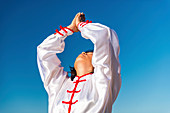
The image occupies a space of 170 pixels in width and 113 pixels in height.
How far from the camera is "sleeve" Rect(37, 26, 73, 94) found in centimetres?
128

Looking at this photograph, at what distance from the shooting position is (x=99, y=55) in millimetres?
1049

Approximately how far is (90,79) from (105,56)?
0.63ft

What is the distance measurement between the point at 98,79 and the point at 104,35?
0.77ft

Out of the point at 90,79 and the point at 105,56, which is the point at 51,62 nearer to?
the point at 90,79

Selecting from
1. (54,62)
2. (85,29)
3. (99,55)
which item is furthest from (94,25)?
(54,62)

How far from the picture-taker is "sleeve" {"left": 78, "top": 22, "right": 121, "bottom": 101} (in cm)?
103

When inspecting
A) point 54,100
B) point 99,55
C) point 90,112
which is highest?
point 99,55

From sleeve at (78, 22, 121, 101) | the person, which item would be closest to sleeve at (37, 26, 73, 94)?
the person

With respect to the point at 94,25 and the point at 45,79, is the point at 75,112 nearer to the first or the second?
the point at 45,79

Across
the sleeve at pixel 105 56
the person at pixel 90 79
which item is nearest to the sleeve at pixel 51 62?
the person at pixel 90 79

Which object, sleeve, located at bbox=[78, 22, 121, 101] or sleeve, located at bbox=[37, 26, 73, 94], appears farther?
sleeve, located at bbox=[37, 26, 73, 94]

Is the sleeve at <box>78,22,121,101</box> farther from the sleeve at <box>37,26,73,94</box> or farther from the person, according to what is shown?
the sleeve at <box>37,26,73,94</box>

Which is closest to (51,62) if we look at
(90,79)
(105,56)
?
(90,79)

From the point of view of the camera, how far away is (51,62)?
1.29 m
